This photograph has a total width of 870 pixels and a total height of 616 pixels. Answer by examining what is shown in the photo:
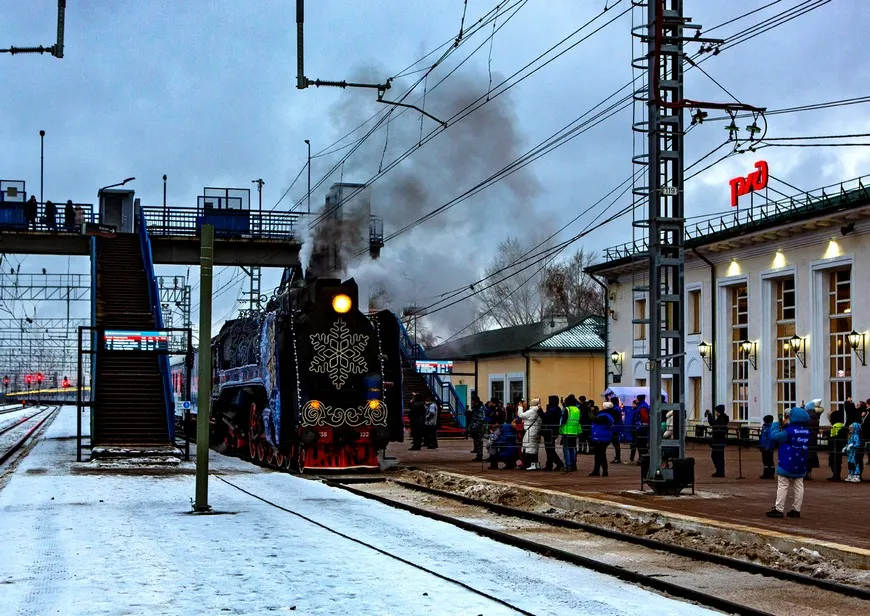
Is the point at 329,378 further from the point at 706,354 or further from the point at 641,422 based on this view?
the point at 706,354

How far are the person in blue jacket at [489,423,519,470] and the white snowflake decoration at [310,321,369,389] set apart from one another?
11.3ft

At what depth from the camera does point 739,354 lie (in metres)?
39.4

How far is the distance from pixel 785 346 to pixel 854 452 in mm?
16262

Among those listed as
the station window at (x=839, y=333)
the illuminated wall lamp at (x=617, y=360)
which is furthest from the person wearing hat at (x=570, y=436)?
the illuminated wall lamp at (x=617, y=360)

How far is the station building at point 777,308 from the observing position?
3312cm

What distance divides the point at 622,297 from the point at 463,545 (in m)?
34.3

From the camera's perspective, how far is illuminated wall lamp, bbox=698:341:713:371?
40656 millimetres

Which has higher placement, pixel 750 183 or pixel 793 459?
pixel 750 183

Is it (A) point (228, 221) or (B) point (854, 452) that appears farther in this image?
(A) point (228, 221)

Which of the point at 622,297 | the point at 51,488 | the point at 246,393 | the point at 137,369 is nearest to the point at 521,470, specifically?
the point at 246,393

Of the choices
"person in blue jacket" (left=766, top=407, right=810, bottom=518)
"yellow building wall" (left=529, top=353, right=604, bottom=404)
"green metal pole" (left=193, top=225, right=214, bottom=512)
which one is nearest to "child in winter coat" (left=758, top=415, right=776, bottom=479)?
"person in blue jacket" (left=766, top=407, right=810, bottom=518)

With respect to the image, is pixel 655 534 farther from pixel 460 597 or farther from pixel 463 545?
pixel 460 597

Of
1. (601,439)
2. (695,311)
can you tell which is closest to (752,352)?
(695,311)

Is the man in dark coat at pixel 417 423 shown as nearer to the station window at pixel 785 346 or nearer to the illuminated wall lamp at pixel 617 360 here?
the station window at pixel 785 346
